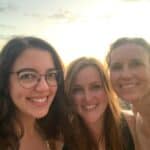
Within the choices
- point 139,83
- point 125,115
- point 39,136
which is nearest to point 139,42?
point 139,83

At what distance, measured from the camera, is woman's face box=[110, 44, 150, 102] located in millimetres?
2668

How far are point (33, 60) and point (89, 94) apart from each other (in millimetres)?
792

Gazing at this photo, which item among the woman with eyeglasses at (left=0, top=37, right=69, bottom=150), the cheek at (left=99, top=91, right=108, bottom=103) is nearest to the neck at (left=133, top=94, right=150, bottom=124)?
the cheek at (left=99, top=91, right=108, bottom=103)

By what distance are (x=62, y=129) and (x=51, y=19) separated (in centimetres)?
469

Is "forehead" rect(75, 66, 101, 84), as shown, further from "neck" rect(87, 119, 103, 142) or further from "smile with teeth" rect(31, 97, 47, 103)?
"smile with teeth" rect(31, 97, 47, 103)

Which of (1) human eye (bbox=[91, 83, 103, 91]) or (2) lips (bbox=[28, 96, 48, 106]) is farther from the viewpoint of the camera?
(1) human eye (bbox=[91, 83, 103, 91])

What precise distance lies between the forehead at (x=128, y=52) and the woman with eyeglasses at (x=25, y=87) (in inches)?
24.8

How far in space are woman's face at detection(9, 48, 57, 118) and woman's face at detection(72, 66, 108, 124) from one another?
624 millimetres

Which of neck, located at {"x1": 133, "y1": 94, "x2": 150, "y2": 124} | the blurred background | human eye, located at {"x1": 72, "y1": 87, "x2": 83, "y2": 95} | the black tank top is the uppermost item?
the blurred background

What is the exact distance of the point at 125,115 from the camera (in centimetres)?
306

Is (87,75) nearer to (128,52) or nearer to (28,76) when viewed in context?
(128,52)

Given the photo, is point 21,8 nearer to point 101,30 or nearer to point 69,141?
point 101,30

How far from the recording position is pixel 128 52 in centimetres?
270

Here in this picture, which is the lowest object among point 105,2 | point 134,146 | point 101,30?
point 134,146
